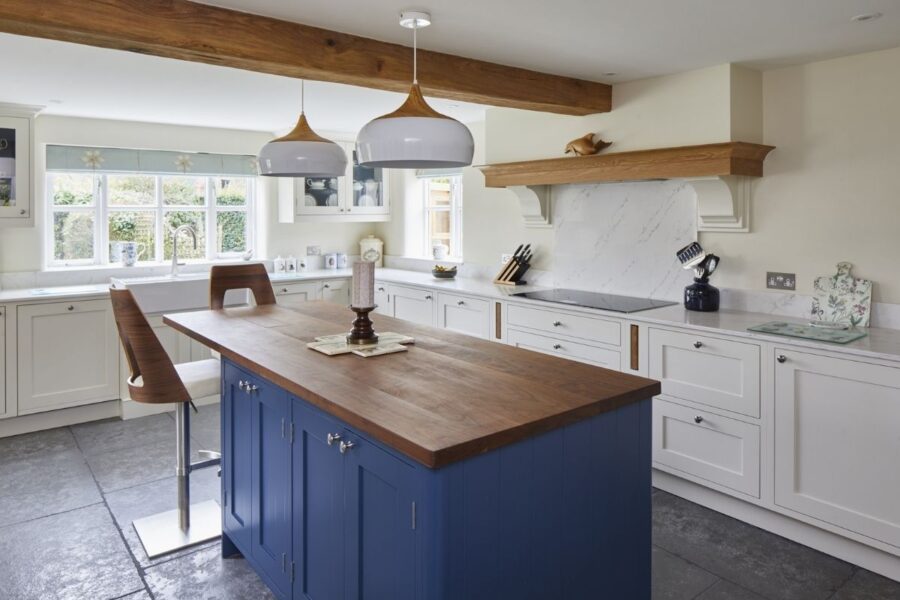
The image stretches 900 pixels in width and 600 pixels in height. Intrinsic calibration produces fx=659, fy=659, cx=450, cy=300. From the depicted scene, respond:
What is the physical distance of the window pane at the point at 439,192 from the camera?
604 cm

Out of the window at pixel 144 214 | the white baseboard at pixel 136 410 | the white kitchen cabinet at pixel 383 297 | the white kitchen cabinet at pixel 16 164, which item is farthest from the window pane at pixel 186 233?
the white kitchen cabinet at pixel 383 297

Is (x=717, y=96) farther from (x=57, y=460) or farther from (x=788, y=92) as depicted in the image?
(x=57, y=460)

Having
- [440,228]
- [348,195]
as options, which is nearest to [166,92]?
[348,195]

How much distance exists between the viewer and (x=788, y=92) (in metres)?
3.39

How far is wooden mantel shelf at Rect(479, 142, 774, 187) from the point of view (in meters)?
3.30

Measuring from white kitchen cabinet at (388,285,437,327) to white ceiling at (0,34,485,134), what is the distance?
136 cm

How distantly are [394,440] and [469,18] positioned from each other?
175 centimetres

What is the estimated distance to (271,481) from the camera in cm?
241

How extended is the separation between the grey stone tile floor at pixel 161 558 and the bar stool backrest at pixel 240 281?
1036 mm

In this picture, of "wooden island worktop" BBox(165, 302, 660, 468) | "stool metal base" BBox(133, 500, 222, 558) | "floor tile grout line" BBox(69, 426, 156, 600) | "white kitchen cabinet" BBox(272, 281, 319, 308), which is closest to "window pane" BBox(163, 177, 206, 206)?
"white kitchen cabinet" BBox(272, 281, 319, 308)

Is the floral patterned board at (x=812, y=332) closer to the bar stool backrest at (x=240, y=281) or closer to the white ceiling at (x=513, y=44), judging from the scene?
the white ceiling at (x=513, y=44)

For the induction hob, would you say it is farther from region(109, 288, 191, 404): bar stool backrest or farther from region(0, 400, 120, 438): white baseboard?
region(0, 400, 120, 438): white baseboard

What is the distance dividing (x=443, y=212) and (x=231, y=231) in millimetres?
1934

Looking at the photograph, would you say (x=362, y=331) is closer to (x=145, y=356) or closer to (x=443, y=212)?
(x=145, y=356)
